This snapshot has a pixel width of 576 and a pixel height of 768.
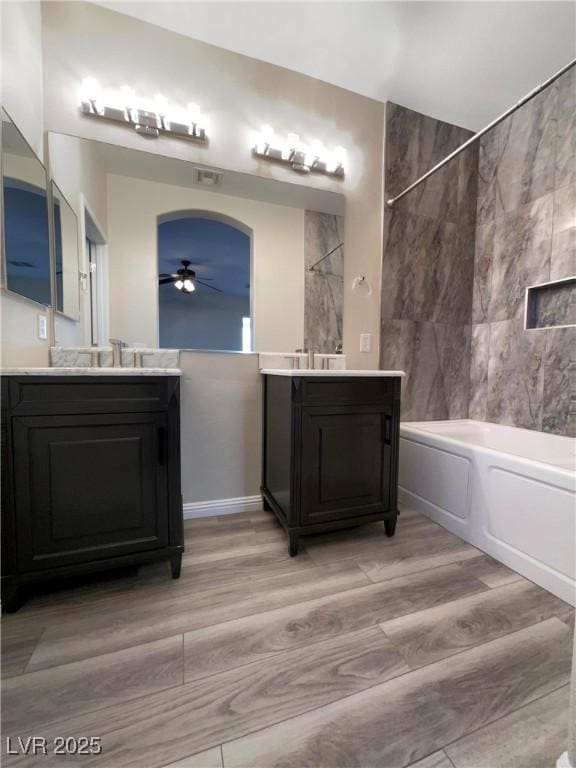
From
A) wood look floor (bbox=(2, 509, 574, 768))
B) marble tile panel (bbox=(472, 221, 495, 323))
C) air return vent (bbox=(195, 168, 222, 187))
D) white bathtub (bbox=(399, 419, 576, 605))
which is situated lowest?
wood look floor (bbox=(2, 509, 574, 768))

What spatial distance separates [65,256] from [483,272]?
2815 millimetres

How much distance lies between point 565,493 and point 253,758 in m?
1.31

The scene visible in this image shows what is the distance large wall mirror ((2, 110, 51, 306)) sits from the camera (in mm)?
1179

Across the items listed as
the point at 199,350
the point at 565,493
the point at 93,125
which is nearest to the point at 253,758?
the point at 565,493

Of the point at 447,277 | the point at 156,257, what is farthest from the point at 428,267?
the point at 156,257

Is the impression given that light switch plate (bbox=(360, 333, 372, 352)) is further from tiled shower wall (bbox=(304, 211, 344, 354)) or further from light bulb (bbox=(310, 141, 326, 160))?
light bulb (bbox=(310, 141, 326, 160))

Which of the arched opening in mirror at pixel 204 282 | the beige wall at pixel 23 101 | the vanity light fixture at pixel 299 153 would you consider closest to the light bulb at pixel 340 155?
the vanity light fixture at pixel 299 153

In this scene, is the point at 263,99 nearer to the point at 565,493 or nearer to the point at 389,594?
the point at 565,493

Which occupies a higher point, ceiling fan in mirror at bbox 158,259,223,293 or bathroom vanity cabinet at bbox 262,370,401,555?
ceiling fan in mirror at bbox 158,259,223,293

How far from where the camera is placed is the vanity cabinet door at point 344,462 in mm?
1444

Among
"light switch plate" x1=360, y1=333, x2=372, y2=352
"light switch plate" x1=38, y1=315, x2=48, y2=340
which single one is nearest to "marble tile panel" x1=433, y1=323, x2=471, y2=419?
"light switch plate" x1=360, y1=333, x2=372, y2=352

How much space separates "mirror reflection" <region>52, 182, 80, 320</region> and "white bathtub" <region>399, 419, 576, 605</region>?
6.62 ft

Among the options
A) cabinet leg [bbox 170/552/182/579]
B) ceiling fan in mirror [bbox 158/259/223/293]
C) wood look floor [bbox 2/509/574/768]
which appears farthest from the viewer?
ceiling fan in mirror [bbox 158/259/223/293]

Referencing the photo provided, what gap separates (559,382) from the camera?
200 centimetres
